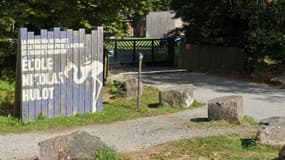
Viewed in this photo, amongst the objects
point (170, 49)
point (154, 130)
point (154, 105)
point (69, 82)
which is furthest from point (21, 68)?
point (170, 49)

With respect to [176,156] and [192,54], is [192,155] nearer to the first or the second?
[176,156]

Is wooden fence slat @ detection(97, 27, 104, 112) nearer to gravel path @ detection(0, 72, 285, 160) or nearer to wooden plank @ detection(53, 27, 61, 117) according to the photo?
wooden plank @ detection(53, 27, 61, 117)

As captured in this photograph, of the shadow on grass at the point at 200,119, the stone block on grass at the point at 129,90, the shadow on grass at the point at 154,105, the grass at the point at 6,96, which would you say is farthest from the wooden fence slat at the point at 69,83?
the shadow on grass at the point at 200,119

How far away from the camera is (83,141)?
22.2 feet

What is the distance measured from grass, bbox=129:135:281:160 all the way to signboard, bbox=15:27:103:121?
10.8 ft

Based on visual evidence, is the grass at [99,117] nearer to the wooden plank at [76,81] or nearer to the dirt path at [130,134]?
the wooden plank at [76,81]

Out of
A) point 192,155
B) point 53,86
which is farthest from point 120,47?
point 192,155

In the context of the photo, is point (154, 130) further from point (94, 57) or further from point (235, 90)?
point (235, 90)

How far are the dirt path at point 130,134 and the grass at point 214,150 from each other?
489mm

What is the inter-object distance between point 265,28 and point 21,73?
1059 cm

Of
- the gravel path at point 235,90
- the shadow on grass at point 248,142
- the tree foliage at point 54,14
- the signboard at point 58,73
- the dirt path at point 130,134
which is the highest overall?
the tree foliage at point 54,14

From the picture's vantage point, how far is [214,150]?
7.76m

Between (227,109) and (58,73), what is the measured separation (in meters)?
3.50

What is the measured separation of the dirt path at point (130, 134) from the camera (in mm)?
8250
